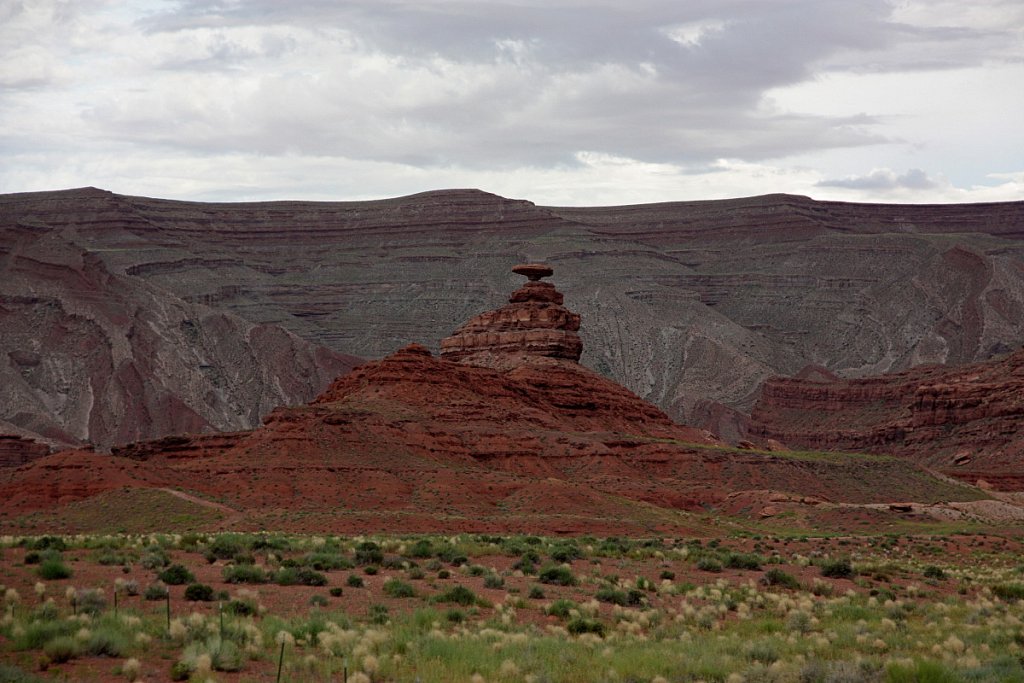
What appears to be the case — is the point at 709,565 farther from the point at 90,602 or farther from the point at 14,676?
the point at 14,676

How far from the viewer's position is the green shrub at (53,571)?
1062 inches

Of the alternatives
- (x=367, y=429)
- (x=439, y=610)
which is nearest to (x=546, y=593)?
(x=439, y=610)

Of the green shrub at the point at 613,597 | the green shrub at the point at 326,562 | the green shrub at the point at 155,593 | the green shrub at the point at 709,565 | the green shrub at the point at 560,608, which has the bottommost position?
the green shrub at the point at 709,565

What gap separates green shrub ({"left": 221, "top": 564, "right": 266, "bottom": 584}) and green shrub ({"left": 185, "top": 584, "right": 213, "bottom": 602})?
2446 mm

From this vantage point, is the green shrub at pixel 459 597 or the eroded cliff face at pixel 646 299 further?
the eroded cliff face at pixel 646 299

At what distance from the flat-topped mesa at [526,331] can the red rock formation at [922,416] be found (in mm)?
25492

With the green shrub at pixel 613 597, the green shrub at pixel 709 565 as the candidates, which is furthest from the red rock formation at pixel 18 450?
the green shrub at pixel 613 597

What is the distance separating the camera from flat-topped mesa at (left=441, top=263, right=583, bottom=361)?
103500 millimetres

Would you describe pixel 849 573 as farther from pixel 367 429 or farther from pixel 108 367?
pixel 108 367

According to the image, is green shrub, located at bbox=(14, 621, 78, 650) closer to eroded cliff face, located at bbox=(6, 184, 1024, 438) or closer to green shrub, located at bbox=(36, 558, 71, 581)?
green shrub, located at bbox=(36, 558, 71, 581)

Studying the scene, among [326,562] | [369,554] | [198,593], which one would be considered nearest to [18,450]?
[369,554]

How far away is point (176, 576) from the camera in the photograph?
90.7 feet

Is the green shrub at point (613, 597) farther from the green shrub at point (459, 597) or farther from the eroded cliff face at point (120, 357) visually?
the eroded cliff face at point (120, 357)

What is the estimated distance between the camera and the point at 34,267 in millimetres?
155250
